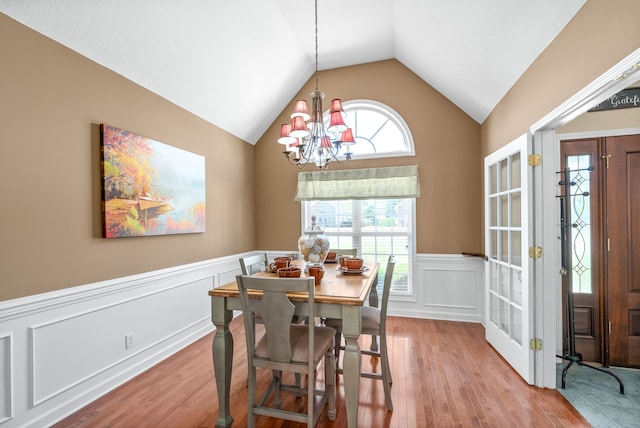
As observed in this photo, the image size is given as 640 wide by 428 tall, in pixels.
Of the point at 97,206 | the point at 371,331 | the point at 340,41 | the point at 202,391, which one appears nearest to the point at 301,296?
the point at 371,331

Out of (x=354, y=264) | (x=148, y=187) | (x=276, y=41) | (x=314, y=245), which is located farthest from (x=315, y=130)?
(x=148, y=187)

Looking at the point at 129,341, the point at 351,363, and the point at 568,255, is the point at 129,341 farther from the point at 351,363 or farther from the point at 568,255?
the point at 568,255

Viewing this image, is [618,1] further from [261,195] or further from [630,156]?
[261,195]

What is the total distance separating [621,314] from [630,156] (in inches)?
53.1

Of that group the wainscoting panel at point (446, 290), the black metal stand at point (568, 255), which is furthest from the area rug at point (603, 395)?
the wainscoting panel at point (446, 290)

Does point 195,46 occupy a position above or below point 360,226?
above

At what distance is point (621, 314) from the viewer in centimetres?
251

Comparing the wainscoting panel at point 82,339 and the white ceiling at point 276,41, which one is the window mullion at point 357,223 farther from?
the wainscoting panel at point 82,339

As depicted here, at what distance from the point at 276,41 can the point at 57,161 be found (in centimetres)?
240

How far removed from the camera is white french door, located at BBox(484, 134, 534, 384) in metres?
2.34

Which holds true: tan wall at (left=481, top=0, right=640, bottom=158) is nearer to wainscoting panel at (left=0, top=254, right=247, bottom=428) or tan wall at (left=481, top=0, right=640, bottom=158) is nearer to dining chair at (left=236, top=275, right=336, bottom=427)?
dining chair at (left=236, top=275, right=336, bottom=427)

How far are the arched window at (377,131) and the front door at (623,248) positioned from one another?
1975 mm

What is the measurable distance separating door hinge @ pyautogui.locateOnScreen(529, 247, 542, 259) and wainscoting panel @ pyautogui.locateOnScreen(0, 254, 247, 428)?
3.21m

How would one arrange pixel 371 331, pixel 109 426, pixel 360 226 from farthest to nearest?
pixel 360 226, pixel 371 331, pixel 109 426
